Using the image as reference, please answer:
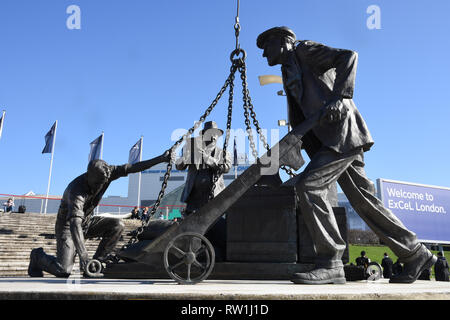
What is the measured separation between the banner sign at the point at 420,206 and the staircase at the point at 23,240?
499 inches

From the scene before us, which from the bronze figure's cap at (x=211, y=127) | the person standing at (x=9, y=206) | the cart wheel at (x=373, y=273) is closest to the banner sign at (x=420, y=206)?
the bronze figure's cap at (x=211, y=127)

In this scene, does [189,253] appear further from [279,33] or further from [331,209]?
[279,33]

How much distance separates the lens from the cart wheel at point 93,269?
4008mm

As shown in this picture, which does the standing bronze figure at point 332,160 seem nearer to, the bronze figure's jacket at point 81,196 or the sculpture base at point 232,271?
the sculpture base at point 232,271

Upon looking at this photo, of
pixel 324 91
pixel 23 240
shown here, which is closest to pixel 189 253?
pixel 324 91

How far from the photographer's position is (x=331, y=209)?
331cm

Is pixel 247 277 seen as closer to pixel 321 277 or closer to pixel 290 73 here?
pixel 321 277

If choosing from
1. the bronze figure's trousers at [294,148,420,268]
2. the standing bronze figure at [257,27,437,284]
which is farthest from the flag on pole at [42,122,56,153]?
the bronze figure's trousers at [294,148,420,268]

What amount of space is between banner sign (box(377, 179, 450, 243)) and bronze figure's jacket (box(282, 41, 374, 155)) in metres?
14.8

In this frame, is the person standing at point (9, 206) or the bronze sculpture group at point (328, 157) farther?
the person standing at point (9, 206)

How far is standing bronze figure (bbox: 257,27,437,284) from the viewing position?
3230 millimetres

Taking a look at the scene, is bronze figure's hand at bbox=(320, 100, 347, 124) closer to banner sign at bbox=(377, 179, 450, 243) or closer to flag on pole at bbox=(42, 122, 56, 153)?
banner sign at bbox=(377, 179, 450, 243)

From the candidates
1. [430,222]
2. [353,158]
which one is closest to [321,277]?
[353,158]

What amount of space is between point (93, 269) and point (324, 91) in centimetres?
324
